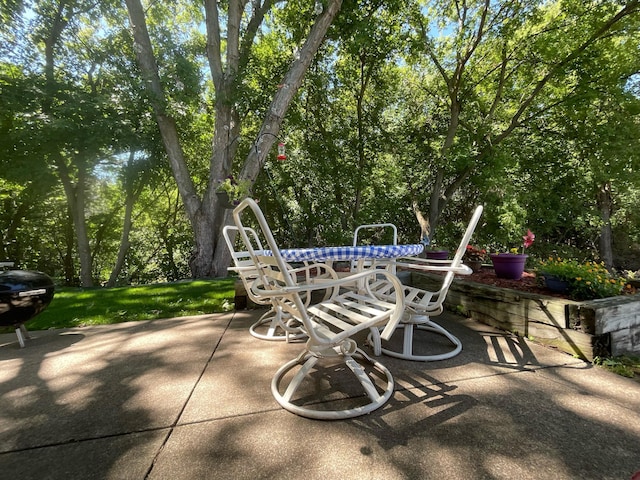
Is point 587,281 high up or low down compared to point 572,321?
up

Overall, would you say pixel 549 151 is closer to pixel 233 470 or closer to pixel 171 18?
pixel 233 470

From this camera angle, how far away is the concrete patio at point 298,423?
1.17 meters

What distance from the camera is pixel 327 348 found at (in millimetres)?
1558

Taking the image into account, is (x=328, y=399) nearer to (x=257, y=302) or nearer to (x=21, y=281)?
(x=257, y=302)

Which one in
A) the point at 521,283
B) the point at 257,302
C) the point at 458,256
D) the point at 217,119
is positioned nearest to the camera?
the point at 458,256

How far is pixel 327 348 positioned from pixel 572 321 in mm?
1975

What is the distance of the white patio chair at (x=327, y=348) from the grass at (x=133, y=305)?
7.32ft

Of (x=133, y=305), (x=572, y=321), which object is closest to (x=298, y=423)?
(x=572, y=321)

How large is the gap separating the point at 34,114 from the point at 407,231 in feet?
35.2

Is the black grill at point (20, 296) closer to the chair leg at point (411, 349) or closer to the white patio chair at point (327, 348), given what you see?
the white patio chair at point (327, 348)

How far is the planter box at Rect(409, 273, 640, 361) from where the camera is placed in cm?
208

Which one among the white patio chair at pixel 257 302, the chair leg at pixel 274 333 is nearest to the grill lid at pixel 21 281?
the white patio chair at pixel 257 302

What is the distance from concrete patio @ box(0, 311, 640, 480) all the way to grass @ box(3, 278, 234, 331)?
1.21m

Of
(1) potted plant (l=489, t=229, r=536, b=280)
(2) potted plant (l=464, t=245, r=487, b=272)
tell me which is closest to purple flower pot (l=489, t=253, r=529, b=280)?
(1) potted plant (l=489, t=229, r=536, b=280)
